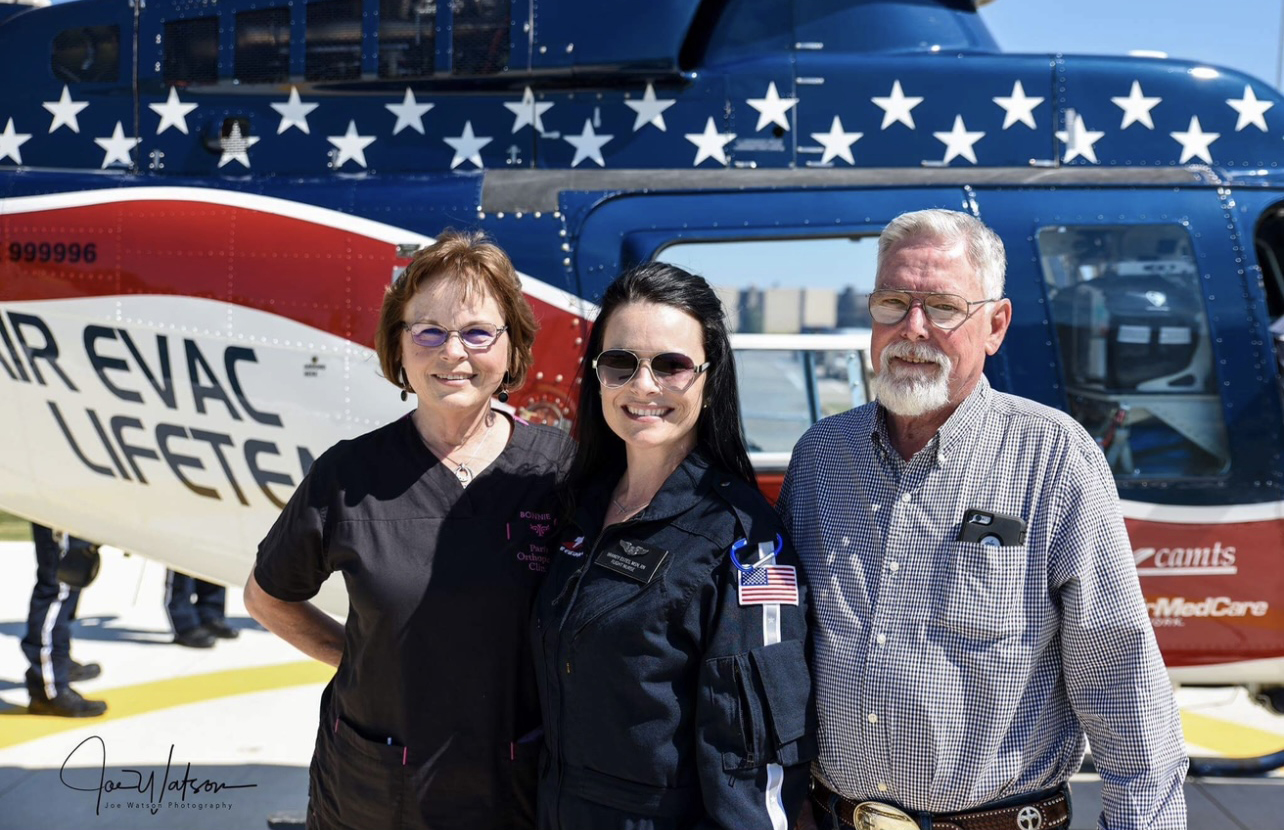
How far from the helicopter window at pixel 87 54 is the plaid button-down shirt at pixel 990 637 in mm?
3352

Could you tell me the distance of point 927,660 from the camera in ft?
5.78

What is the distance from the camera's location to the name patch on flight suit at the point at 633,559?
5.56 feet

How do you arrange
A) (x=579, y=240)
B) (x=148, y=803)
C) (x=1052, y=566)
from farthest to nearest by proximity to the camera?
(x=148, y=803) < (x=579, y=240) < (x=1052, y=566)

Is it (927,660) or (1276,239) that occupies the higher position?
(1276,239)

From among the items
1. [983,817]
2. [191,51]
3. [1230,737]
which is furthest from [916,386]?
[1230,737]

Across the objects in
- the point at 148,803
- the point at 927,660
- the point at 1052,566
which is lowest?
the point at 148,803

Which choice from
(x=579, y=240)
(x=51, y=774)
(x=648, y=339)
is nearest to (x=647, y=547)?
(x=648, y=339)

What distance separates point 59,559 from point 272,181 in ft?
9.81

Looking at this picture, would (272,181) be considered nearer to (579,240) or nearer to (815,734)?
(579,240)

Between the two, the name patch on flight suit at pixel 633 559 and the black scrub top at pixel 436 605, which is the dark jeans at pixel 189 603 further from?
the name patch on flight suit at pixel 633 559

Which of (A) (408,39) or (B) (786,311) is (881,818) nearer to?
(B) (786,311)

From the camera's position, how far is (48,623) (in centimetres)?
541

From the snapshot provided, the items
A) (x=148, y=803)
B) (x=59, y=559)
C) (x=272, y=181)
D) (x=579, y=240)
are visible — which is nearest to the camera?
(x=579, y=240)

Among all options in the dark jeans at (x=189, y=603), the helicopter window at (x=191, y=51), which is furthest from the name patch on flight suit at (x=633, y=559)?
the dark jeans at (x=189, y=603)
